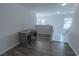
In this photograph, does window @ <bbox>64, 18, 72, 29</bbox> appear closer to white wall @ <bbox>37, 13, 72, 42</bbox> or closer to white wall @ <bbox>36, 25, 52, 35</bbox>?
white wall @ <bbox>37, 13, 72, 42</bbox>

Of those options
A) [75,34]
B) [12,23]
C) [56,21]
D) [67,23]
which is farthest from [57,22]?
[12,23]

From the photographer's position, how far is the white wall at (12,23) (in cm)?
147

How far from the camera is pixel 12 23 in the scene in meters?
1.66

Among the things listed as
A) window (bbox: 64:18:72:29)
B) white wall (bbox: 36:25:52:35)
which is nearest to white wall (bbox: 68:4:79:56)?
window (bbox: 64:18:72:29)

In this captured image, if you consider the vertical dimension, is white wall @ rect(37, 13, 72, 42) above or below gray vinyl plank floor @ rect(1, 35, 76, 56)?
above

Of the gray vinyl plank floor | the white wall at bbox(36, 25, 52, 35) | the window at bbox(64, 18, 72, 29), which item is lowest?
the gray vinyl plank floor

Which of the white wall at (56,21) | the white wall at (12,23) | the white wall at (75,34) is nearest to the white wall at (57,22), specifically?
the white wall at (56,21)

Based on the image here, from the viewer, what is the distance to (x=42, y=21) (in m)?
1.43

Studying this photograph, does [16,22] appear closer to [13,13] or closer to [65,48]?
[13,13]

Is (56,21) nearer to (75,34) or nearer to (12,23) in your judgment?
(75,34)

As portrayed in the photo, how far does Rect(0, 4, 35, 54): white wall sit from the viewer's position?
4.81ft

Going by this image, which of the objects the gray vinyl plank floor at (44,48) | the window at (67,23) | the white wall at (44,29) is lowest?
the gray vinyl plank floor at (44,48)

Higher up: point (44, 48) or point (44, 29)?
point (44, 29)

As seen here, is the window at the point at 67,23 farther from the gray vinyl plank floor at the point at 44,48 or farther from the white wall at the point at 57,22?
the gray vinyl plank floor at the point at 44,48
